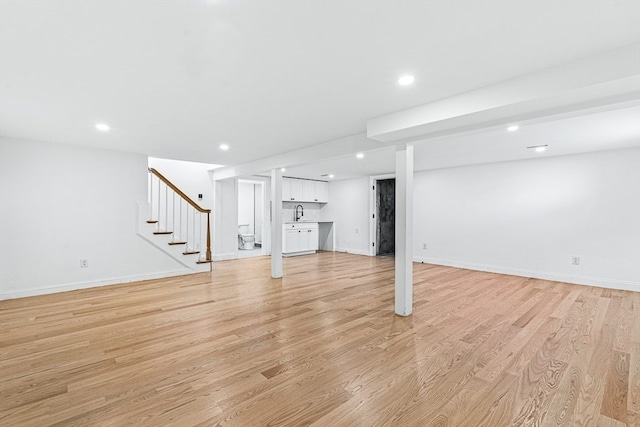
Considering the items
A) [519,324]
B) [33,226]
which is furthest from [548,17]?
[33,226]

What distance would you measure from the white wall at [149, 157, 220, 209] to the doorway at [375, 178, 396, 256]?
4.52m

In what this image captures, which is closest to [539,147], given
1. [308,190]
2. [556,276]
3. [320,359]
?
[556,276]

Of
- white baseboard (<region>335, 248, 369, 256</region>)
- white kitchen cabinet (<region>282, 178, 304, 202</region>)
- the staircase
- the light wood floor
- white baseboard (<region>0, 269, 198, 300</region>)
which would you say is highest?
white kitchen cabinet (<region>282, 178, 304, 202</region>)

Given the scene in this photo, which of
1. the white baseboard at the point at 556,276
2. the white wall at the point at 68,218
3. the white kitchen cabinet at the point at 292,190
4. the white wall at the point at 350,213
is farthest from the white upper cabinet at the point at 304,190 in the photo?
the white baseboard at the point at 556,276

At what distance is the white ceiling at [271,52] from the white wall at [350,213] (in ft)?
17.0

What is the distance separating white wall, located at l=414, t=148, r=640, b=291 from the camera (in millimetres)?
4531

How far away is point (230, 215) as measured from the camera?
24.3 ft

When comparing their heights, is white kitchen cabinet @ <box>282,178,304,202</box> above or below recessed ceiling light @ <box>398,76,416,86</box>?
below

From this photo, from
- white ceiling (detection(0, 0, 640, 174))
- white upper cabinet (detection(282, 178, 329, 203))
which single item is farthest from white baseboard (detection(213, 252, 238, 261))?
white ceiling (detection(0, 0, 640, 174))

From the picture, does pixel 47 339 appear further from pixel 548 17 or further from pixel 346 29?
pixel 548 17

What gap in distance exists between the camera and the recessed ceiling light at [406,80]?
226 cm

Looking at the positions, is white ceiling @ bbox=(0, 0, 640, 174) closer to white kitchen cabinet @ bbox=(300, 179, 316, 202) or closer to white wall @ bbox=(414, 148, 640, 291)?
white wall @ bbox=(414, 148, 640, 291)

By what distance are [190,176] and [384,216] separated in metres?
5.39

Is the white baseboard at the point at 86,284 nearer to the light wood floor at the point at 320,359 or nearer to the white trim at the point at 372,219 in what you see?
the light wood floor at the point at 320,359
